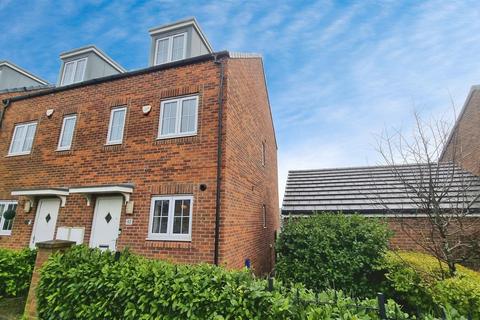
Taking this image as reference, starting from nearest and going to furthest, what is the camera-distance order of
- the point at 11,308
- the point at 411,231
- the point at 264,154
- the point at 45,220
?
the point at 11,308 → the point at 411,231 → the point at 45,220 → the point at 264,154

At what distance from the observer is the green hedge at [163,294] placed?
2744 mm

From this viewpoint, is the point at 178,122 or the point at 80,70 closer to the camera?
the point at 178,122

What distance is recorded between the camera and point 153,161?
7.14 metres

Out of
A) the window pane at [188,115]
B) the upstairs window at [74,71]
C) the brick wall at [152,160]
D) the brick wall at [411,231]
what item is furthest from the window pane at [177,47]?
the brick wall at [411,231]

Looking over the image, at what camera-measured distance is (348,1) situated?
7.10 m

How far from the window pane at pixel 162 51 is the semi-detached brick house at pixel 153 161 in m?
0.05

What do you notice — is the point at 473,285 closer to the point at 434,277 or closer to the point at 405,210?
the point at 434,277

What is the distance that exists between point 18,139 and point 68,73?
3.87 m

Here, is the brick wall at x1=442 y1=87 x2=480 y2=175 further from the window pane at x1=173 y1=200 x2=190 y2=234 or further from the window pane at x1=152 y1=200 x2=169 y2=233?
the window pane at x1=152 y1=200 x2=169 y2=233

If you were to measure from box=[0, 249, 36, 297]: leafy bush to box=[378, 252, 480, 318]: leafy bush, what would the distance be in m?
9.57

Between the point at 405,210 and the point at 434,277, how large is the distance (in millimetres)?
3932

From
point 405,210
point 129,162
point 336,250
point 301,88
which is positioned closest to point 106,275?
point 129,162

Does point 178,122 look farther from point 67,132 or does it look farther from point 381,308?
point 381,308

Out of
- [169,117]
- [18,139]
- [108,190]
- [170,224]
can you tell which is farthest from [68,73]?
[170,224]
